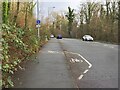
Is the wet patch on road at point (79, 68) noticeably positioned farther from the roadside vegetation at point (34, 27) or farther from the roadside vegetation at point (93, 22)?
the roadside vegetation at point (93, 22)

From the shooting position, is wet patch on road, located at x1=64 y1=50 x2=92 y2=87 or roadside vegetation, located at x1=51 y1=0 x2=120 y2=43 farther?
roadside vegetation, located at x1=51 y1=0 x2=120 y2=43

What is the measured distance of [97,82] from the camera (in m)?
11.0

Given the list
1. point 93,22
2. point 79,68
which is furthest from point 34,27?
point 93,22

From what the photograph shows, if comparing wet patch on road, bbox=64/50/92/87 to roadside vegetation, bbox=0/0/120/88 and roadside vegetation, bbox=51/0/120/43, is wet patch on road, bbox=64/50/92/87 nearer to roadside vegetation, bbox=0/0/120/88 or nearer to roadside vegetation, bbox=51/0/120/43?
roadside vegetation, bbox=0/0/120/88

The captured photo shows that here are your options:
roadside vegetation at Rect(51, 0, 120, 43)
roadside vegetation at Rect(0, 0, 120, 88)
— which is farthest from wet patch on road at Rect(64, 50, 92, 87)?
roadside vegetation at Rect(51, 0, 120, 43)

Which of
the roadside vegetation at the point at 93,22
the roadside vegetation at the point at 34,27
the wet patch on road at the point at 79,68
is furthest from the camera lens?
the roadside vegetation at the point at 93,22

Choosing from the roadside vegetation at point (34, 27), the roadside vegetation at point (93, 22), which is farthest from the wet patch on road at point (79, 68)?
the roadside vegetation at point (93, 22)

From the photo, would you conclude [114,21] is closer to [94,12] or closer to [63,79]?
[94,12]

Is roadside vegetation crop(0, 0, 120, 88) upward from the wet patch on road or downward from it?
upward

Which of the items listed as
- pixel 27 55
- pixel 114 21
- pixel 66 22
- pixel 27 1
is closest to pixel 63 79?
pixel 27 55

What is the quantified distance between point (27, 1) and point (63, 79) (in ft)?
61.4

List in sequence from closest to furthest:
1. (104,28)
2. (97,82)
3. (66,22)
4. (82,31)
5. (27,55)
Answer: (97,82), (27,55), (104,28), (82,31), (66,22)

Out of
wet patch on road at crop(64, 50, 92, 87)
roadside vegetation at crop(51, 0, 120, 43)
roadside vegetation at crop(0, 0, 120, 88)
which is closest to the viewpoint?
roadside vegetation at crop(0, 0, 120, 88)

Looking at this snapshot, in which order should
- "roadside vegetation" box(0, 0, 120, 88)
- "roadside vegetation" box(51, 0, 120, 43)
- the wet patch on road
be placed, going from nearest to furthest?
"roadside vegetation" box(0, 0, 120, 88) → the wet patch on road → "roadside vegetation" box(51, 0, 120, 43)
